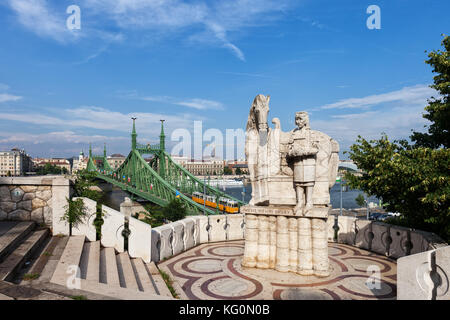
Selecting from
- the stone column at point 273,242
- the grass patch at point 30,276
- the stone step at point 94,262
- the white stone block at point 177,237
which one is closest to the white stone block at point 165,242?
the white stone block at point 177,237

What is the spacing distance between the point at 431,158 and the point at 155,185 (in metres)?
41.3

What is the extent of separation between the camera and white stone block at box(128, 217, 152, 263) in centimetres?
623

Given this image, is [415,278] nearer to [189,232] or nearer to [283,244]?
[283,244]

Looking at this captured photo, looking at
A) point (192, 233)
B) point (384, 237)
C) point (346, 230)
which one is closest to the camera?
point (384, 237)

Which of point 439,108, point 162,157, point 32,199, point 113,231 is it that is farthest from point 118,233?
point 162,157

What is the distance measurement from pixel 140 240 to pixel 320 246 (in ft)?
12.9

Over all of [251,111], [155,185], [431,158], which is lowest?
[155,185]

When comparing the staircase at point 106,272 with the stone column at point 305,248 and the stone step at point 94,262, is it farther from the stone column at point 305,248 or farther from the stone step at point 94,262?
the stone column at point 305,248

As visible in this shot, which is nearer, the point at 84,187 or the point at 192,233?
the point at 84,187

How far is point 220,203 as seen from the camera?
41625 mm
